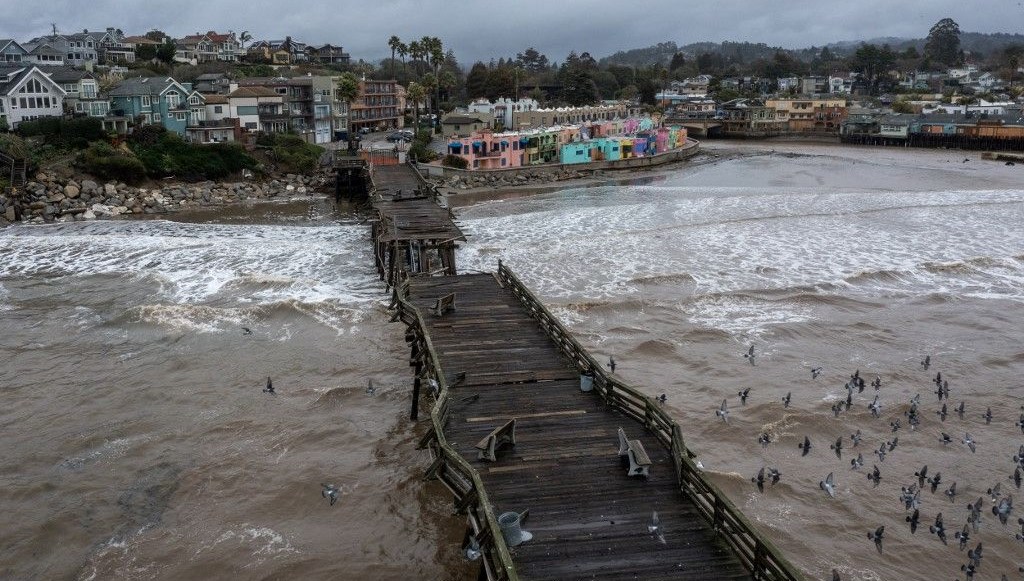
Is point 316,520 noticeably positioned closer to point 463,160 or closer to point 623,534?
point 623,534

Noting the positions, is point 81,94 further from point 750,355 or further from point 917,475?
point 917,475

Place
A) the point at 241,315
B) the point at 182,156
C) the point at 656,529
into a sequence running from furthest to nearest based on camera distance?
1. the point at 182,156
2. the point at 241,315
3. the point at 656,529

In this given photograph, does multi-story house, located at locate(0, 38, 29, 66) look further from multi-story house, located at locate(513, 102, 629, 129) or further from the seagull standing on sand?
the seagull standing on sand

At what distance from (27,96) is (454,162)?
3298 cm

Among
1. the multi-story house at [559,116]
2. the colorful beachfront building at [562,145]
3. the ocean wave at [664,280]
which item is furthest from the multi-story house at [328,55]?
the ocean wave at [664,280]

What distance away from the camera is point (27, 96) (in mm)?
55312

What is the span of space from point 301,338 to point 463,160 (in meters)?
42.0

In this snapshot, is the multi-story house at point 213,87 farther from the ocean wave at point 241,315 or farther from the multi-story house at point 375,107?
the ocean wave at point 241,315

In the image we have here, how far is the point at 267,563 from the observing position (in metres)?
12.6

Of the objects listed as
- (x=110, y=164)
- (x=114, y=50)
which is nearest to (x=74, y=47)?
(x=114, y=50)

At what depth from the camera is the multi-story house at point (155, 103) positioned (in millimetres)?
58969

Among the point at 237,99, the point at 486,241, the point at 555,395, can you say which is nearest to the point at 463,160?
the point at 237,99

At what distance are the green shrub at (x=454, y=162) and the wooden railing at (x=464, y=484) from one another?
47853mm

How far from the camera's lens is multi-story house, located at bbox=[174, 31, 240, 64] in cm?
11108
